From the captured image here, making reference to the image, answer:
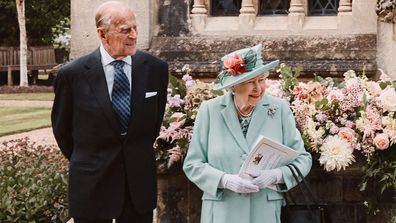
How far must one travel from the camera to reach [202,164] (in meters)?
4.32

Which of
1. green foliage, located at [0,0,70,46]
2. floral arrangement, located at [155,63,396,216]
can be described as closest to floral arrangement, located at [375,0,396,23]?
floral arrangement, located at [155,63,396,216]

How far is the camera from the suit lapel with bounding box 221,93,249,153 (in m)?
4.30

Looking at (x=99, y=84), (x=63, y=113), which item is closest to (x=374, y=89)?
(x=99, y=84)

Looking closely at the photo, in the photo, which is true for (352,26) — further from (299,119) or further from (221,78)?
(221,78)

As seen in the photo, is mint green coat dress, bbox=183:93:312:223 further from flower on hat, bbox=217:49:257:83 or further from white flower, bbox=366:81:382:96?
white flower, bbox=366:81:382:96

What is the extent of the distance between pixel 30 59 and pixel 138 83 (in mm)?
28510

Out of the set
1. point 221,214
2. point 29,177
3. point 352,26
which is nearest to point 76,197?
point 221,214

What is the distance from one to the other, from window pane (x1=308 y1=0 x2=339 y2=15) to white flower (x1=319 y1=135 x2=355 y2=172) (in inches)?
119

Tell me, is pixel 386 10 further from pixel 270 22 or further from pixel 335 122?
pixel 335 122

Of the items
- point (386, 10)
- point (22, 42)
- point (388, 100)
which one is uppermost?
point (386, 10)

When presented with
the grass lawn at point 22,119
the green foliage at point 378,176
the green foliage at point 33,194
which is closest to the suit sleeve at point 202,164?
the green foliage at point 378,176

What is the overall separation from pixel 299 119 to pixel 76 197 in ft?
6.04

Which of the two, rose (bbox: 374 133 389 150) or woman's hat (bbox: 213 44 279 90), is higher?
woman's hat (bbox: 213 44 279 90)

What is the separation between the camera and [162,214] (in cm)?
594
